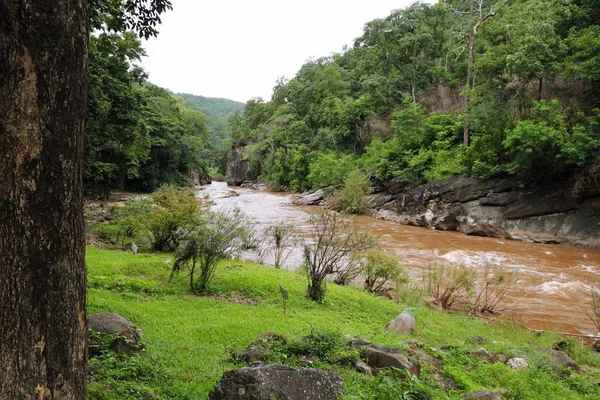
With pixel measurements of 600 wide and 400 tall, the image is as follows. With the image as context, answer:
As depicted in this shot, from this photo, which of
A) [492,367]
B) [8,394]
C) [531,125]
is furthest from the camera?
[531,125]

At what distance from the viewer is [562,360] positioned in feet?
22.6

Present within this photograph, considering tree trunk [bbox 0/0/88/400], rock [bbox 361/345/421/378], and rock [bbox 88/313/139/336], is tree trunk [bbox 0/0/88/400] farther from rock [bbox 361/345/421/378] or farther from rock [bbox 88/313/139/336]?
rock [bbox 361/345/421/378]

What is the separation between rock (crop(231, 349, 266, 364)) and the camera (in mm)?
5005

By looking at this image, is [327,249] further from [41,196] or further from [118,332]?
[41,196]

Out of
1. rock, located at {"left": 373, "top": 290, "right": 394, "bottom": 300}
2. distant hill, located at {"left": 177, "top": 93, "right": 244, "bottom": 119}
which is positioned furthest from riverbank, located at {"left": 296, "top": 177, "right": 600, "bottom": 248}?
distant hill, located at {"left": 177, "top": 93, "right": 244, "bottom": 119}

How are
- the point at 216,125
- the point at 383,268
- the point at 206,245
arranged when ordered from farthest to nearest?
the point at 216,125, the point at 383,268, the point at 206,245

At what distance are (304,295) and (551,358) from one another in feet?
17.5

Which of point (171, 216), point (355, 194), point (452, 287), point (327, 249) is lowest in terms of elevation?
point (452, 287)

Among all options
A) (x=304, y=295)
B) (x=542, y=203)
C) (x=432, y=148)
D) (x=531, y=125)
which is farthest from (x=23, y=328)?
(x=432, y=148)

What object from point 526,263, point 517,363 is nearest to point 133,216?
point 517,363

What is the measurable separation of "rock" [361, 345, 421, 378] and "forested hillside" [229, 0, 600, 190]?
1733cm

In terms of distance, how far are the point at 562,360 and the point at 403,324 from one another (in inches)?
114

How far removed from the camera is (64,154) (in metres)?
2.48

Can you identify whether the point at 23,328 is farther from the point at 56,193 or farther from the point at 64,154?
the point at 64,154
